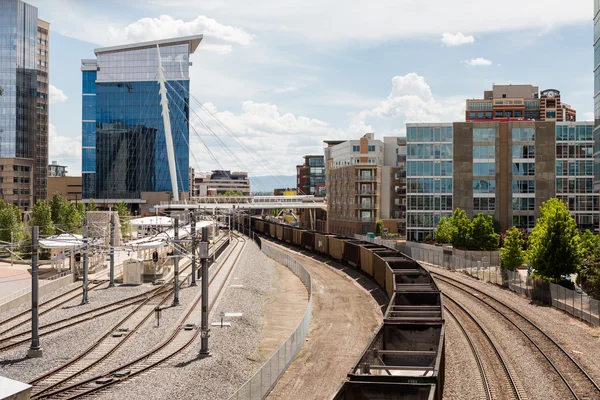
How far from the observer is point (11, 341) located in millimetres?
33500

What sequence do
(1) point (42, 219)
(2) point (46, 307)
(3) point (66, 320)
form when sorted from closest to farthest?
(3) point (66, 320) → (2) point (46, 307) → (1) point (42, 219)

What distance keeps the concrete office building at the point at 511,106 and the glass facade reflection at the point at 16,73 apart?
390 feet

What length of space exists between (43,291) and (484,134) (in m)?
69.7

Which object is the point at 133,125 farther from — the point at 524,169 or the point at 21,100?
the point at 524,169

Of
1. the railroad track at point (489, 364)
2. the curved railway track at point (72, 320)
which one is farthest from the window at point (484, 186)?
the curved railway track at point (72, 320)

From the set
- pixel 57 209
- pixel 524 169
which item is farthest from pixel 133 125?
pixel 524 169

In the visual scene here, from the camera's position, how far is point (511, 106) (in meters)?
170

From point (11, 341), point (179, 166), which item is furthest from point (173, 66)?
point (11, 341)

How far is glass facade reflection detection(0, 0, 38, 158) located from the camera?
166 m

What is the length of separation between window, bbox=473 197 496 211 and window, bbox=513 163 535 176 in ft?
17.4

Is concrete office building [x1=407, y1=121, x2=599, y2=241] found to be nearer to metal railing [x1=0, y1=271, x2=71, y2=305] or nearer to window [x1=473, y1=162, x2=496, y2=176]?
window [x1=473, y1=162, x2=496, y2=176]

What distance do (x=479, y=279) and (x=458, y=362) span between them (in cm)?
3191

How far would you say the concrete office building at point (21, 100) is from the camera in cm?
16525

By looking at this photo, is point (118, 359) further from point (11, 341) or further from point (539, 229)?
point (539, 229)
